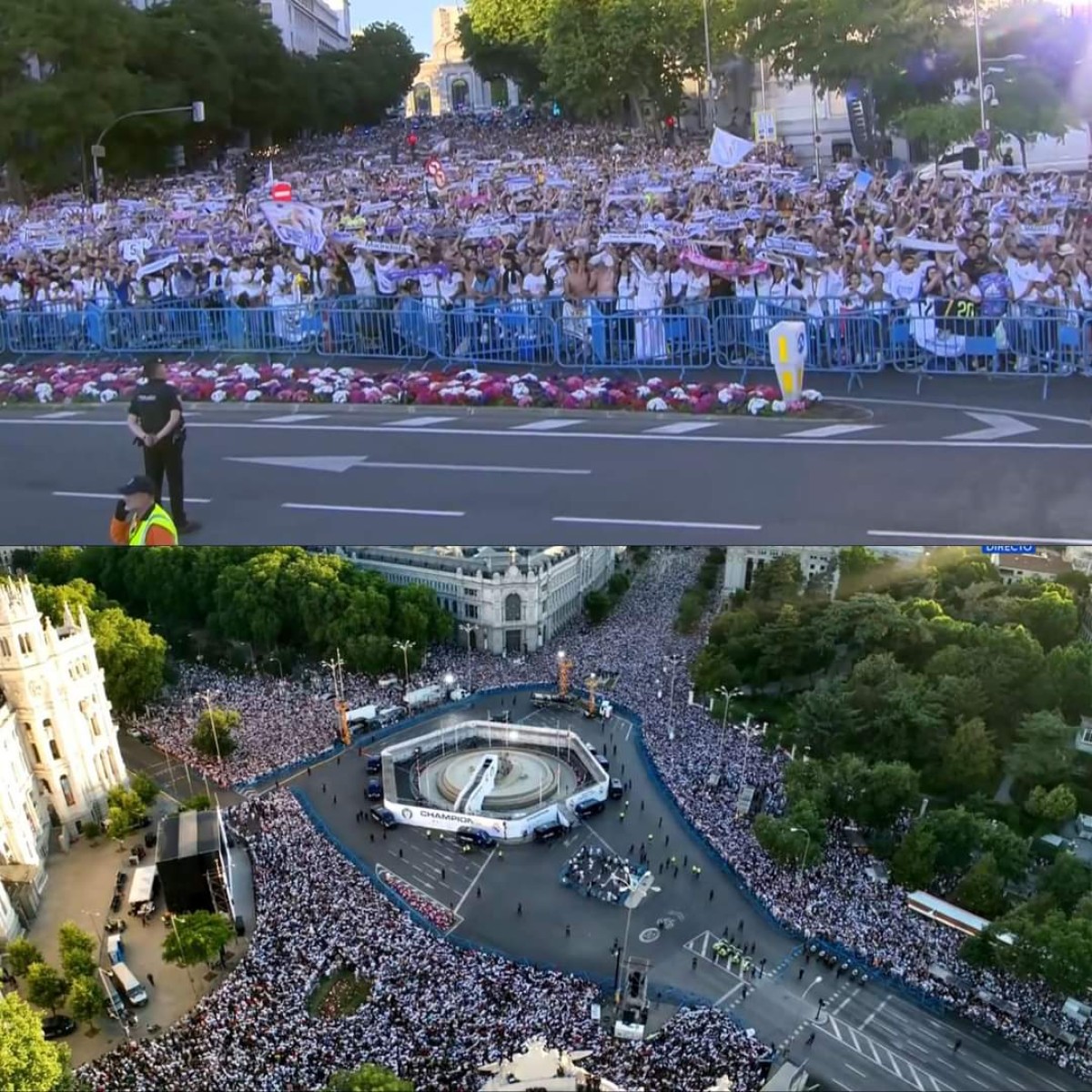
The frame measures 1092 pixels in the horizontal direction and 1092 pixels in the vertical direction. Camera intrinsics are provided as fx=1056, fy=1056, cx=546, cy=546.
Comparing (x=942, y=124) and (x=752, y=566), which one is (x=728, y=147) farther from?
(x=752, y=566)

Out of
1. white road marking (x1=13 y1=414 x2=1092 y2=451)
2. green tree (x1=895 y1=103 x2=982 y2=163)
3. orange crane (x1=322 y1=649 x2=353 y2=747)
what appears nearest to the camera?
white road marking (x1=13 y1=414 x2=1092 y2=451)

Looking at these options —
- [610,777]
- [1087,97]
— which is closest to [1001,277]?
[1087,97]

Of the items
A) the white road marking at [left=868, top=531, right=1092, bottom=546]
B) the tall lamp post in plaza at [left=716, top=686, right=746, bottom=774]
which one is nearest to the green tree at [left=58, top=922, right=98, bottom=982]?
the tall lamp post in plaza at [left=716, top=686, right=746, bottom=774]

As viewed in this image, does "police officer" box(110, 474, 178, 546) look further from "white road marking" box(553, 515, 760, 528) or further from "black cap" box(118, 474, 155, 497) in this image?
"white road marking" box(553, 515, 760, 528)

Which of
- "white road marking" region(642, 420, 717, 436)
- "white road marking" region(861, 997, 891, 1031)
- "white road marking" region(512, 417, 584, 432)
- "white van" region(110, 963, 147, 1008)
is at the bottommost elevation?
"white road marking" region(861, 997, 891, 1031)

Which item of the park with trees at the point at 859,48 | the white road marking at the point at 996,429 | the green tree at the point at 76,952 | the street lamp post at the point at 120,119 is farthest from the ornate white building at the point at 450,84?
the green tree at the point at 76,952

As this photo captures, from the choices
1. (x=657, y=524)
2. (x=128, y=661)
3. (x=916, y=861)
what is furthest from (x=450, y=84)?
(x=916, y=861)

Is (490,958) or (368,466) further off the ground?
(368,466)

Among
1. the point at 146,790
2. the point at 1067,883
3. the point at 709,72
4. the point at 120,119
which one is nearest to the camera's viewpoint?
the point at 1067,883
